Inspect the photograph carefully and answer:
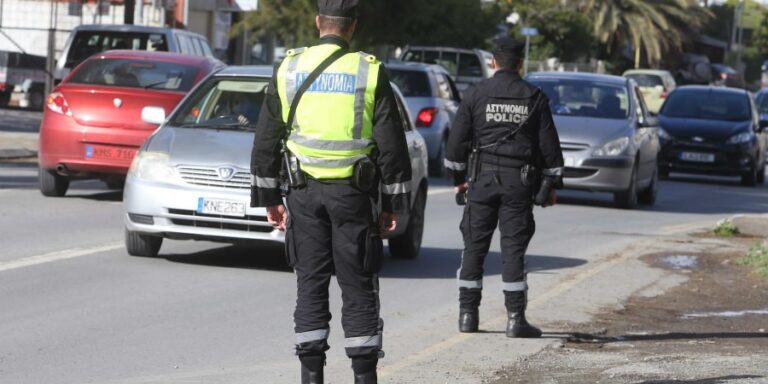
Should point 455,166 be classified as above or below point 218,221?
above

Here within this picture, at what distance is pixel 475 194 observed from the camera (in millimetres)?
9344

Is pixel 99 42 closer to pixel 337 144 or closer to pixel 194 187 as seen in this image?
pixel 194 187

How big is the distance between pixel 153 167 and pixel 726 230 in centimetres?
786

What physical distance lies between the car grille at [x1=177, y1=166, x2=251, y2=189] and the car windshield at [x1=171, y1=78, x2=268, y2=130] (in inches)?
35.8

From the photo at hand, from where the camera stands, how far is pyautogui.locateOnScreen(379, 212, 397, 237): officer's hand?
6684 mm

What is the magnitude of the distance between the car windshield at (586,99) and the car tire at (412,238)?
748 centimetres

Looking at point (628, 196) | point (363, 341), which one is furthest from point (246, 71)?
point (628, 196)

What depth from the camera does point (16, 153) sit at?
22062 millimetres

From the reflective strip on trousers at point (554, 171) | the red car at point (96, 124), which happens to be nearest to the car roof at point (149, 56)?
the red car at point (96, 124)

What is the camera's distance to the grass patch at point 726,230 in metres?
17.5

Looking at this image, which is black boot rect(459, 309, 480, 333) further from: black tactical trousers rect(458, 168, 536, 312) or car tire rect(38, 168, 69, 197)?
car tire rect(38, 168, 69, 197)

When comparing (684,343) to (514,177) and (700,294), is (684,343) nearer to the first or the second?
(514,177)

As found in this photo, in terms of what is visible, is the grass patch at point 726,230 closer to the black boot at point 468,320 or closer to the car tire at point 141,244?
the car tire at point 141,244

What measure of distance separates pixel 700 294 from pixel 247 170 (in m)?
3.60
